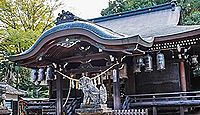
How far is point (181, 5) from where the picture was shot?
1983cm

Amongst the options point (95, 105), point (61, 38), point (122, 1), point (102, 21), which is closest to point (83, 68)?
point (61, 38)

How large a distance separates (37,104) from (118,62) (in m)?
3.87

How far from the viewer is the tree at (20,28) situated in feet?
65.8

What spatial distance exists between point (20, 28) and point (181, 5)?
12.5 m

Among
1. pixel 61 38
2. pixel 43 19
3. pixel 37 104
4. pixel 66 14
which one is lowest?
pixel 37 104

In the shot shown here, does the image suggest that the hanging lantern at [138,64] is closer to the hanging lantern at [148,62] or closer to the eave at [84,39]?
the hanging lantern at [148,62]

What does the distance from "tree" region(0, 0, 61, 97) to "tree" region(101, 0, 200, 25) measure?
479 cm

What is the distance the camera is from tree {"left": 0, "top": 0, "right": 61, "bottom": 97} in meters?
20.1

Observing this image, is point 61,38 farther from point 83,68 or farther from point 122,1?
point 122,1

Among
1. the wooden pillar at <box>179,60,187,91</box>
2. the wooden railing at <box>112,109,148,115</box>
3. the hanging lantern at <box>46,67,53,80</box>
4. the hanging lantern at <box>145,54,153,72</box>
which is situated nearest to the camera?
the wooden railing at <box>112,109,148,115</box>

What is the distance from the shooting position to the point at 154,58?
1005 cm

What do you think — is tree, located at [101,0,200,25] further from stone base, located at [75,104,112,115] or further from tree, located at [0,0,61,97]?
stone base, located at [75,104,112,115]

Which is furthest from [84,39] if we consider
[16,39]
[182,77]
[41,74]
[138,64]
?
[16,39]

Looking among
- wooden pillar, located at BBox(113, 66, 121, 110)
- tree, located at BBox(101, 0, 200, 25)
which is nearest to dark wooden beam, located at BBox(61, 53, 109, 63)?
wooden pillar, located at BBox(113, 66, 121, 110)
